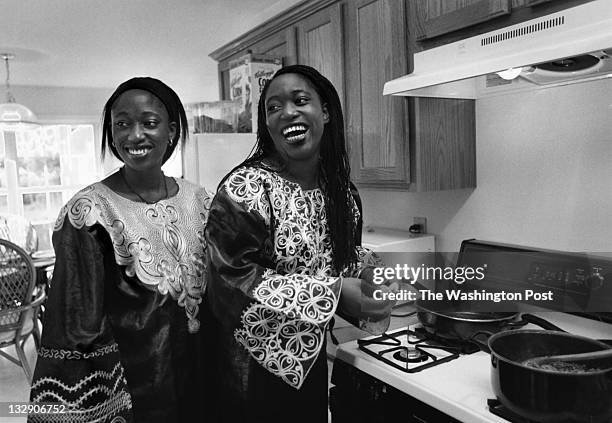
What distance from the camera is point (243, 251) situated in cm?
102

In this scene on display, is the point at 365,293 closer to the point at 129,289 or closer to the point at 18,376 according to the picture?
the point at 129,289

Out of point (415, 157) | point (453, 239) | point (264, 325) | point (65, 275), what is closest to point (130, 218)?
point (65, 275)

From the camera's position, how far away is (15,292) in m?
2.96

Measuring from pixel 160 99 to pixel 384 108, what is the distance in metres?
0.94

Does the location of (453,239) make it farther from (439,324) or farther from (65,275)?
(65,275)

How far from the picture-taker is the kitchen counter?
98 centimetres

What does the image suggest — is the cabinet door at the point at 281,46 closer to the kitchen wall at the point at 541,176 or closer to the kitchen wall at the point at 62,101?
the kitchen wall at the point at 541,176

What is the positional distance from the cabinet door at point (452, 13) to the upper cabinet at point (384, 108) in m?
0.06

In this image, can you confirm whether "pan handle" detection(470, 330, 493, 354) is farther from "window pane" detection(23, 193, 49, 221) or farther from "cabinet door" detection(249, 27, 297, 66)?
"window pane" detection(23, 193, 49, 221)

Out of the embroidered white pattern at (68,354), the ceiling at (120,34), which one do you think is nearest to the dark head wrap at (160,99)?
the embroidered white pattern at (68,354)

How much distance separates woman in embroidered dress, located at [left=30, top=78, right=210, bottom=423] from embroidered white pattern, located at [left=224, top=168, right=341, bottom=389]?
0.20m

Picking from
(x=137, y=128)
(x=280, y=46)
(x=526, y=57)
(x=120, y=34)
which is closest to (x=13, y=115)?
(x=120, y=34)

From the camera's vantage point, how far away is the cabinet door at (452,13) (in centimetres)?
138

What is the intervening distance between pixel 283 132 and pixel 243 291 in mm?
364
